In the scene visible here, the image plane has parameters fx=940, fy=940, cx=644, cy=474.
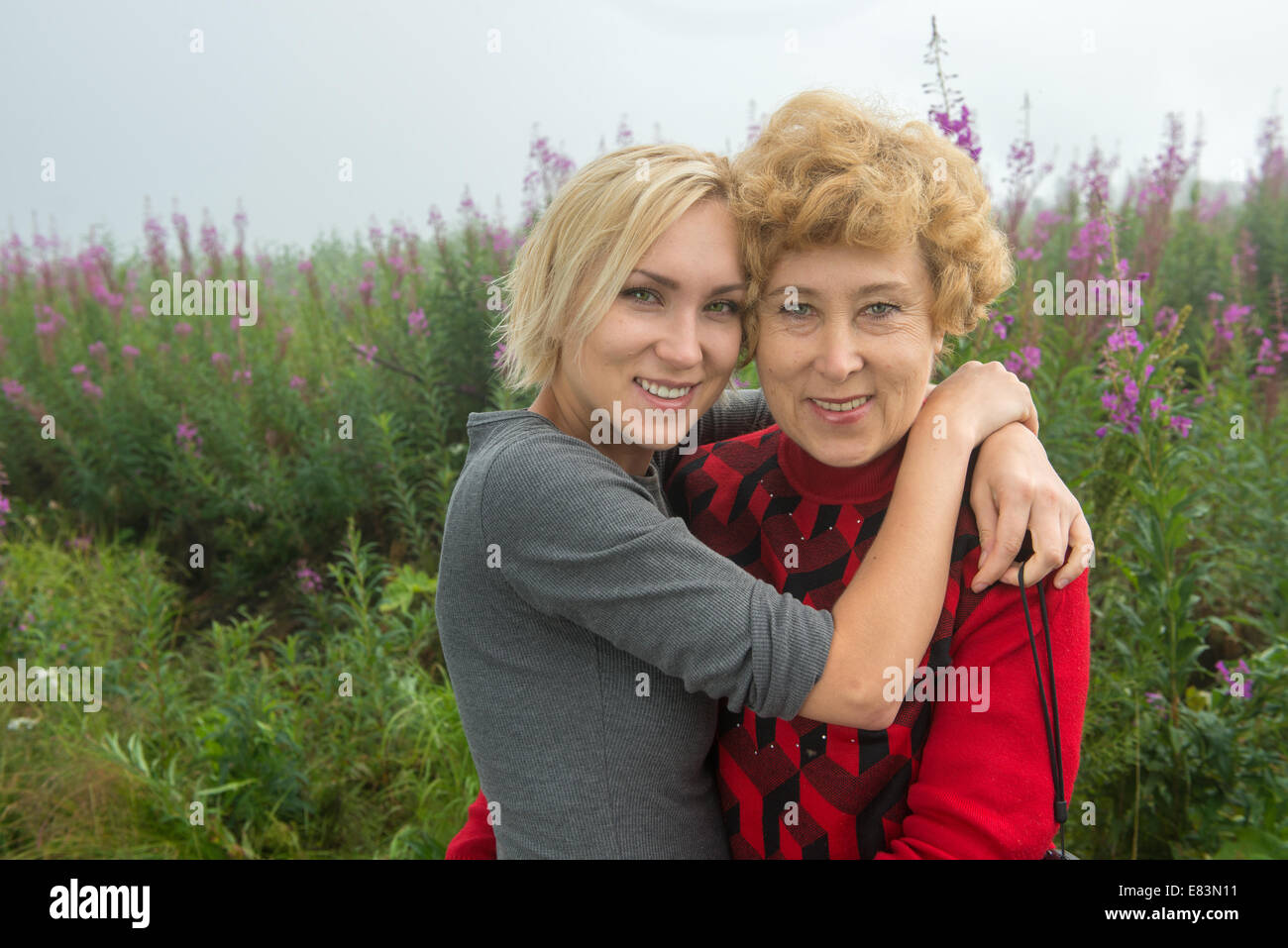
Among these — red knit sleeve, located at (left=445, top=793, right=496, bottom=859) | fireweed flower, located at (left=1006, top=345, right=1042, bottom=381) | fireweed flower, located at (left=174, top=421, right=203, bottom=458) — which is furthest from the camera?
fireweed flower, located at (left=174, top=421, right=203, bottom=458)

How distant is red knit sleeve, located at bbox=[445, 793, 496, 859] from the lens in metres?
1.89

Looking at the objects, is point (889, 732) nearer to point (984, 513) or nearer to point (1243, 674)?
point (984, 513)

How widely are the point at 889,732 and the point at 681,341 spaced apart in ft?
2.43

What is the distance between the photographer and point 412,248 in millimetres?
5383

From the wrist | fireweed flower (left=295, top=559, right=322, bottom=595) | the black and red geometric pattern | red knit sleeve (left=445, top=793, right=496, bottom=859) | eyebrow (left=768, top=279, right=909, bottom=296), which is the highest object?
eyebrow (left=768, top=279, right=909, bottom=296)

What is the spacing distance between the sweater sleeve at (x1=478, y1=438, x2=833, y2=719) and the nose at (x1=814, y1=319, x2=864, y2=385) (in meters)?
0.38

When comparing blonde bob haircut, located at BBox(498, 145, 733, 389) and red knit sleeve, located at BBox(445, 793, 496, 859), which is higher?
blonde bob haircut, located at BBox(498, 145, 733, 389)

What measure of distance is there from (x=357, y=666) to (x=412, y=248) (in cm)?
284

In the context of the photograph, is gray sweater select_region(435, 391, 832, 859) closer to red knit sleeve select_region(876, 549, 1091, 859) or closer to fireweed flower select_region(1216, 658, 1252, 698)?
red knit sleeve select_region(876, 549, 1091, 859)

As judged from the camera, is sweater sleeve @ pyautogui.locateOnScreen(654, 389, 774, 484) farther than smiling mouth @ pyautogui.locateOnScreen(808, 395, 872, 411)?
Yes

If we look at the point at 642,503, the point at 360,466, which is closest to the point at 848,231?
the point at 642,503
